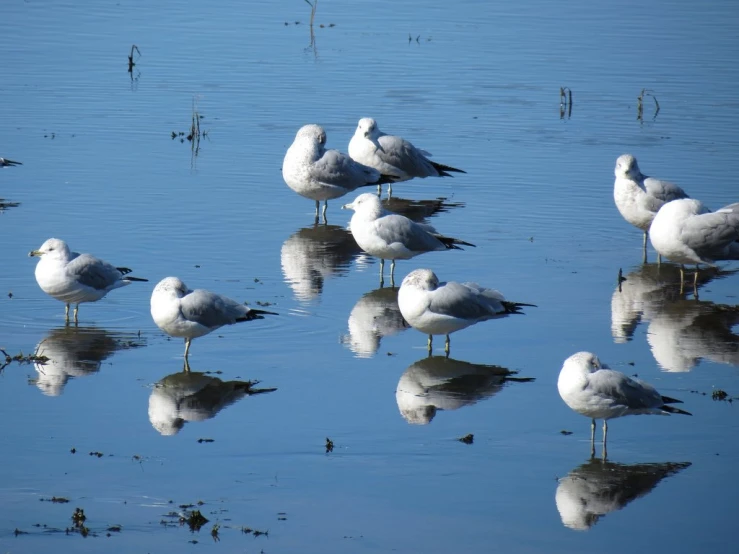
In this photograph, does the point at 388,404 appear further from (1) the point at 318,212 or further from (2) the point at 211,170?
(2) the point at 211,170

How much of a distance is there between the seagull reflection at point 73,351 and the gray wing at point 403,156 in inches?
314

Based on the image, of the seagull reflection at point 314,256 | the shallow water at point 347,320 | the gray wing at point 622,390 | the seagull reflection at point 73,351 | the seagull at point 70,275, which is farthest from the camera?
the seagull reflection at point 314,256

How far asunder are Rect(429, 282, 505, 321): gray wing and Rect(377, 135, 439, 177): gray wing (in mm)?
7642

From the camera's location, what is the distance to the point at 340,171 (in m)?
18.8

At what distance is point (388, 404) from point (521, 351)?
2.16 m

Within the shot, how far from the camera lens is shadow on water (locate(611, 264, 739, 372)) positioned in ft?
42.3

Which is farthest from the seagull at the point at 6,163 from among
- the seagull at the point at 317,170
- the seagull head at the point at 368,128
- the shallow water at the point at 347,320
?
the seagull head at the point at 368,128

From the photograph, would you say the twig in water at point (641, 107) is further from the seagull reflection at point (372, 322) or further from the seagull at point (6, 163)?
the seagull reflection at point (372, 322)

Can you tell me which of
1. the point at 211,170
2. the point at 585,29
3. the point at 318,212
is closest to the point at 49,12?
the point at 585,29

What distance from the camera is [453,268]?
15992 mm

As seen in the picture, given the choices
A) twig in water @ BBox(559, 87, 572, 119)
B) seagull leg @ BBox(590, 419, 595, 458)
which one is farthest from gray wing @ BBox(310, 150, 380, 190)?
seagull leg @ BBox(590, 419, 595, 458)

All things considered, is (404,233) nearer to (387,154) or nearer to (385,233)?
(385,233)

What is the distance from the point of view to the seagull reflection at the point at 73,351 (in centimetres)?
1158

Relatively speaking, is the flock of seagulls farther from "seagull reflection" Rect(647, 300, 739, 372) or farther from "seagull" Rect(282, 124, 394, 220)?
"seagull reflection" Rect(647, 300, 739, 372)
